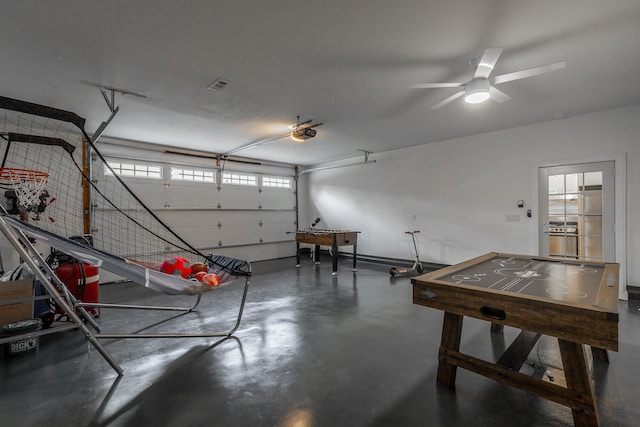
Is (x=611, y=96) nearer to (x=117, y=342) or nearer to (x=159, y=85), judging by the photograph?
(x=159, y=85)

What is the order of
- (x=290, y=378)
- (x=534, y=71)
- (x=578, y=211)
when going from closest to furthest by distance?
(x=290, y=378) < (x=534, y=71) < (x=578, y=211)

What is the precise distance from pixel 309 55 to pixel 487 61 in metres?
1.48

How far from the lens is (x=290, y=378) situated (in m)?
2.10

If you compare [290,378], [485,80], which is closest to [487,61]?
[485,80]

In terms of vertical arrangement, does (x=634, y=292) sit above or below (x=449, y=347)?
below

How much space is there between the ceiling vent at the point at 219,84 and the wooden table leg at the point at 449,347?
119 inches

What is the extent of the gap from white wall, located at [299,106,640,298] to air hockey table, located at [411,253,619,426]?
101 inches

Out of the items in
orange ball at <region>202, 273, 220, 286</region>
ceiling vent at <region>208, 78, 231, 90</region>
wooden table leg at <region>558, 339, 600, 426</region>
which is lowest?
wooden table leg at <region>558, 339, 600, 426</region>

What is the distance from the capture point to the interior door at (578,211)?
13.4 ft

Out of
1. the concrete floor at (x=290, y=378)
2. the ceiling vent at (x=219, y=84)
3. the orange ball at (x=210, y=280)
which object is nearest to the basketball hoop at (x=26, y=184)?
the concrete floor at (x=290, y=378)

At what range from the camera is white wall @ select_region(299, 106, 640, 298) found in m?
3.95

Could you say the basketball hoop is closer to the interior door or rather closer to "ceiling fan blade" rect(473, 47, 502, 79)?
"ceiling fan blade" rect(473, 47, 502, 79)

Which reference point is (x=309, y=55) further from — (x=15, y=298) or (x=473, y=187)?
(x=473, y=187)

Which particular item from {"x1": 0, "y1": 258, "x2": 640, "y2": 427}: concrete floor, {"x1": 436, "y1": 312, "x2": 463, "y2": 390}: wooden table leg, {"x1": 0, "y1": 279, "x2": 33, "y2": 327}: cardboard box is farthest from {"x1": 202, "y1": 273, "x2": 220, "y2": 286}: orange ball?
{"x1": 436, "y1": 312, "x2": 463, "y2": 390}: wooden table leg
